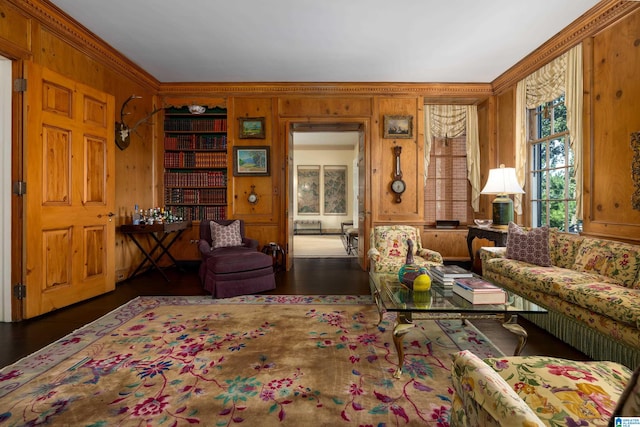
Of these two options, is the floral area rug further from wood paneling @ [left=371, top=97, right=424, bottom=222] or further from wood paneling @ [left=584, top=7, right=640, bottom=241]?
wood paneling @ [left=371, top=97, right=424, bottom=222]

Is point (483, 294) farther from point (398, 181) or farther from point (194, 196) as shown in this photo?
point (194, 196)

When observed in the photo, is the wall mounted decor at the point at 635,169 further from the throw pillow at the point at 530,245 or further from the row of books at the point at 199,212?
the row of books at the point at 199,212

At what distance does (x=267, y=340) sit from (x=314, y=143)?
8674mm

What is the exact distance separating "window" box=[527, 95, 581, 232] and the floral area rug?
2.47 m

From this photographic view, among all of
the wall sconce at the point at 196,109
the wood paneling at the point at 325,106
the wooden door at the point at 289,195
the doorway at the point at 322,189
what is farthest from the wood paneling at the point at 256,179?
the doorway at the point at 322,189

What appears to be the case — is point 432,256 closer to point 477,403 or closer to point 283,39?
point 477,403

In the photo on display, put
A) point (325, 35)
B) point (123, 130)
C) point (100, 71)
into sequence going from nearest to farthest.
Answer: point (325, 35) < point (100, 71) < point (123, 130)

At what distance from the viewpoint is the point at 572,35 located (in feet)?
12.0

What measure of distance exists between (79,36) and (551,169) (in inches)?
245

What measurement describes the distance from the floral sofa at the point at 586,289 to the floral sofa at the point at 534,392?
3.46 feet

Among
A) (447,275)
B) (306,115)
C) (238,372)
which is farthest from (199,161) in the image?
(447,275)

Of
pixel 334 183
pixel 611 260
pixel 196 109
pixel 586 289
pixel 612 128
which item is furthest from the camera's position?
pixel 334 183

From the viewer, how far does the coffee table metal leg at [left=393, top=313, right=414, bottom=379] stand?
202 centimetres

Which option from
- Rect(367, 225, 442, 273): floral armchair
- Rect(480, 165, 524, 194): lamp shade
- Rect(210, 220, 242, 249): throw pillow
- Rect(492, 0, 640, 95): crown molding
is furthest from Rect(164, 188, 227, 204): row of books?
Rect(492, 0, 640, 95): crown molding
